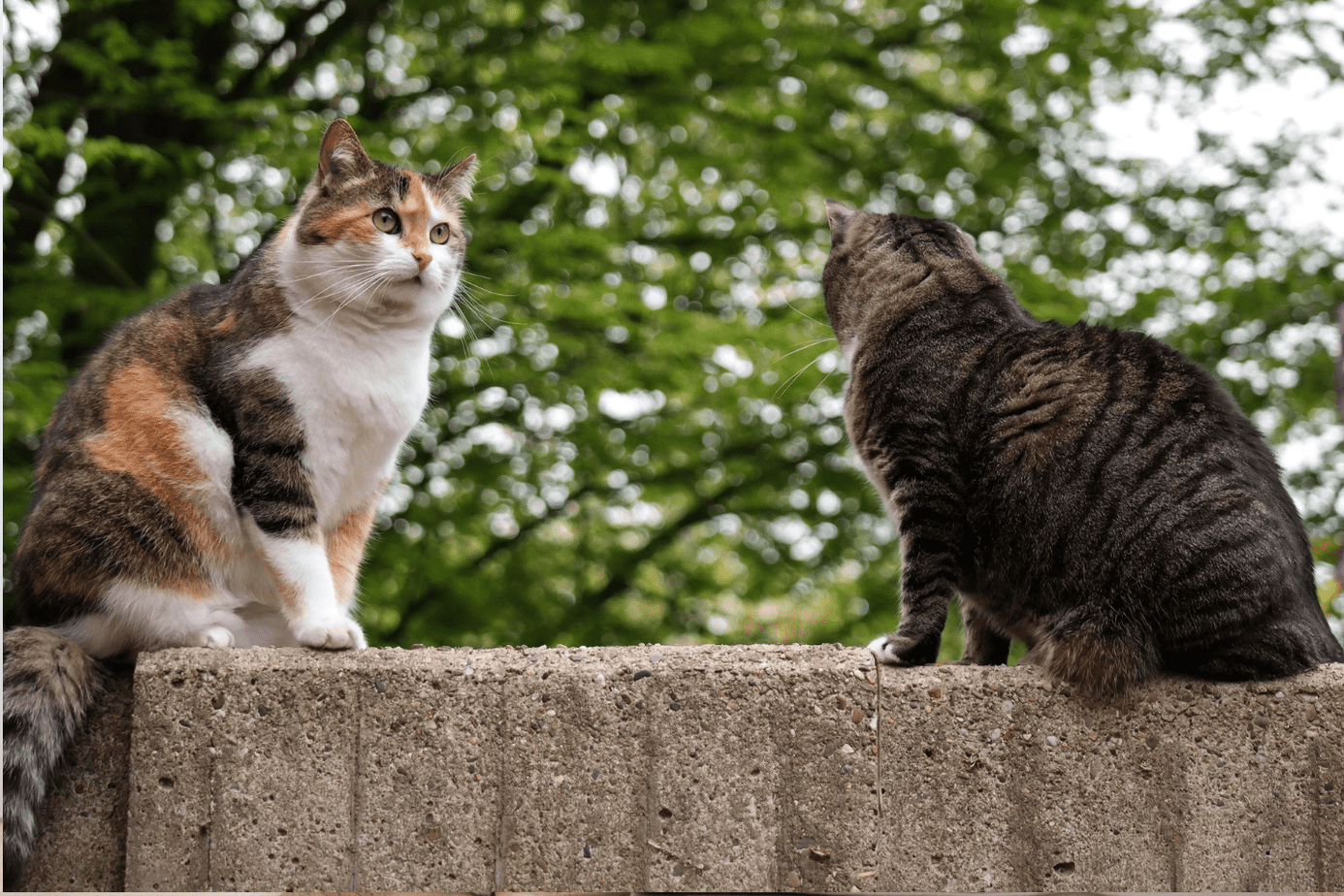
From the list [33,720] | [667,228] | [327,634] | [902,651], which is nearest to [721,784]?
[902,651]

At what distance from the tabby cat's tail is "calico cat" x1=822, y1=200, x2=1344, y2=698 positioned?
68.9 inches

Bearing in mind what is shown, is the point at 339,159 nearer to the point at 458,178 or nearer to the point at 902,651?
the point at 458,178

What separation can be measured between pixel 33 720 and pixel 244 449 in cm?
69

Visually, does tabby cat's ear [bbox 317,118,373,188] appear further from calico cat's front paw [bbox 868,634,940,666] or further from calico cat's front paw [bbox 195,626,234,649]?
calico cat's front paw [bbox 868,634,940,666]

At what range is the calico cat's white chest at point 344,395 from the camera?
7.87ft

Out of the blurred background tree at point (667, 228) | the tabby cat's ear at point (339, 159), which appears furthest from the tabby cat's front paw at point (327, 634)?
the blurred background tree at point (667, 228)

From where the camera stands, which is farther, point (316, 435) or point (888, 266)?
point (888, 266)

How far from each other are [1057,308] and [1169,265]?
1.67 m

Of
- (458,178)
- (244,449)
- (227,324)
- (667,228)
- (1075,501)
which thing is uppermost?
(458,178)

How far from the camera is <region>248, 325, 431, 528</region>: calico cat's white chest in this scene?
2.40 m

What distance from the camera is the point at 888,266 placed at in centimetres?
301

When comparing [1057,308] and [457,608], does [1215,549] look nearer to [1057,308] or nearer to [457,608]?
[1057,308]

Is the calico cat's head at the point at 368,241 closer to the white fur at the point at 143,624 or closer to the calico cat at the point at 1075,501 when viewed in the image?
the white fur at the point at 143,624

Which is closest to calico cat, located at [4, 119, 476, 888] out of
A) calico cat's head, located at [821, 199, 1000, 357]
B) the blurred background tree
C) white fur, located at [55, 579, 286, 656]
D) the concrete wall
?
white fur, located at [55, 579, 286, 656]
